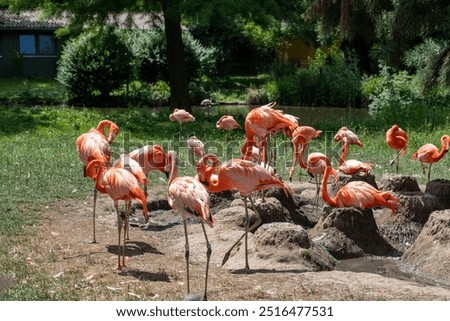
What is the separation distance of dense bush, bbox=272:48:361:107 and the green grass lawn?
862cm

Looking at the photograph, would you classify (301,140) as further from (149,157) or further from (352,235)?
(149,157)

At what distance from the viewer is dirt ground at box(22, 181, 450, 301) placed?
5.62 m

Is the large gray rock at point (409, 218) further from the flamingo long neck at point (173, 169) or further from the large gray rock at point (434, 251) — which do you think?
the flamingo long neck at point (173, 169)

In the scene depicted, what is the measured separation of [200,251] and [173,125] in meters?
9.94

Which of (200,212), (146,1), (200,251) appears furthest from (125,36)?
(200,212)

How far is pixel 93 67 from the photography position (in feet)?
→ 79.0

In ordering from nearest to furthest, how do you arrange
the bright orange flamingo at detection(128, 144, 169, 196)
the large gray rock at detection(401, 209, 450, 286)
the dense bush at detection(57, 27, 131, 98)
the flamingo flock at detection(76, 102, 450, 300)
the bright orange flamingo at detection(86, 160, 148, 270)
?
the flamingo flock at detection(76, 102, 450, 300), the bright orange flamingo at detection(86, 160, 148, 270), the large gray rock at detection(401, 209, 450, 286), the bright orange flamingo at detection(128, 144, 169, 196), the dense bush at detection(57, 27, 131, 98)

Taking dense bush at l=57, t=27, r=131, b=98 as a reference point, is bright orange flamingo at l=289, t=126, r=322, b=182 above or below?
below

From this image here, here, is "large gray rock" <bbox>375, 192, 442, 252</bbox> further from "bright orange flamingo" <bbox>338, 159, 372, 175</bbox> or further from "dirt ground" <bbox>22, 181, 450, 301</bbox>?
"dirt ground" <bbox>22, 181, 450, 301</bbox>

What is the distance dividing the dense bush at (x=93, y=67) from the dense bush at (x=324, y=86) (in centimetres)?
614

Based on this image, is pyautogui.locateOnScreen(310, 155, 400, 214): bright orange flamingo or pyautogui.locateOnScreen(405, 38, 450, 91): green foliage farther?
pyautogui.locateOnScreen(405, 38, 450, 91): green foliage

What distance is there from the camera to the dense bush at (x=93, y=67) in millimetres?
23969

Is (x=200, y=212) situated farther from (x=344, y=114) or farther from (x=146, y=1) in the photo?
(x=344, y=114)

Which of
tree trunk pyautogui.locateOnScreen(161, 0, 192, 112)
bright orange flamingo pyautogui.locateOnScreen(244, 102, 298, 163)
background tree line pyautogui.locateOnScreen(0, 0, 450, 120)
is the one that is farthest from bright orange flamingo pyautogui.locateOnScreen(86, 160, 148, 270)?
tree trunk pyautogui.locateOnScreen(161, 0, 192, 112)
